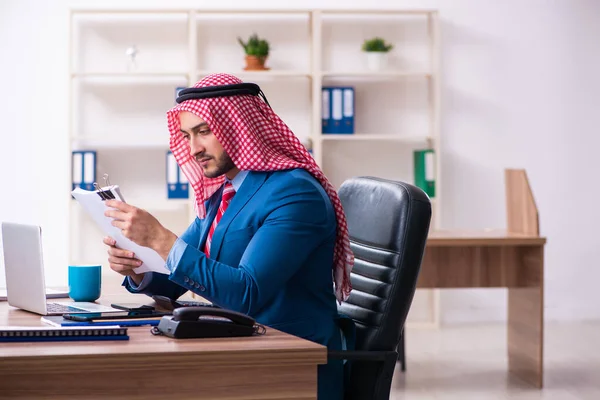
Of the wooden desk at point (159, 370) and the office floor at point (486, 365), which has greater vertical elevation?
the wooden desk at point (159, 370)

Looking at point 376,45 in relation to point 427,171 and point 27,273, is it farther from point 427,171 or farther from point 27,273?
point 27,273

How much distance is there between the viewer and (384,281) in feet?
7.09

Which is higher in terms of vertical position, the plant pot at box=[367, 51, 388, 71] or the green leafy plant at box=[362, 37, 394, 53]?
the green leafy plant at box=[362, 37, 394, 53]

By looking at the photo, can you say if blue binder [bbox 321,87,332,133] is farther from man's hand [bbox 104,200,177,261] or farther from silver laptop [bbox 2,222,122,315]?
man's hand [bbox 104,200,177,261]

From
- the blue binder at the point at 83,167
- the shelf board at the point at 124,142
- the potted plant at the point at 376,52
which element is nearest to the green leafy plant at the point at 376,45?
the potted plant at the point at 376,52

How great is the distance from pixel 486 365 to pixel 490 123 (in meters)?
2.24

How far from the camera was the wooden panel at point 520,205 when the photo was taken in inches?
177

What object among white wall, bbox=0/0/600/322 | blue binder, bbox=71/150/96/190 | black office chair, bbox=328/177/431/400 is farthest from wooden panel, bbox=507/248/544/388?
blue binder, bbox=71/150/96/190

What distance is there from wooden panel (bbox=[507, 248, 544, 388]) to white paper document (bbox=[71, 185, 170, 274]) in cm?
267

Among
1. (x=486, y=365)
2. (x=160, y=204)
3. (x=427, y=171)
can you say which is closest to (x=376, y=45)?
(x=427, y=171)

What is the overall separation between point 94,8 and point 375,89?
2009 millimetres

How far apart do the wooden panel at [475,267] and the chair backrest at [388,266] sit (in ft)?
7.44

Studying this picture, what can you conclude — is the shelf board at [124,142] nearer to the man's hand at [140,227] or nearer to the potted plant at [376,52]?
the potted plant at [376,52]

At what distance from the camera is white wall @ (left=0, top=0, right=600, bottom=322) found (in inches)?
248
